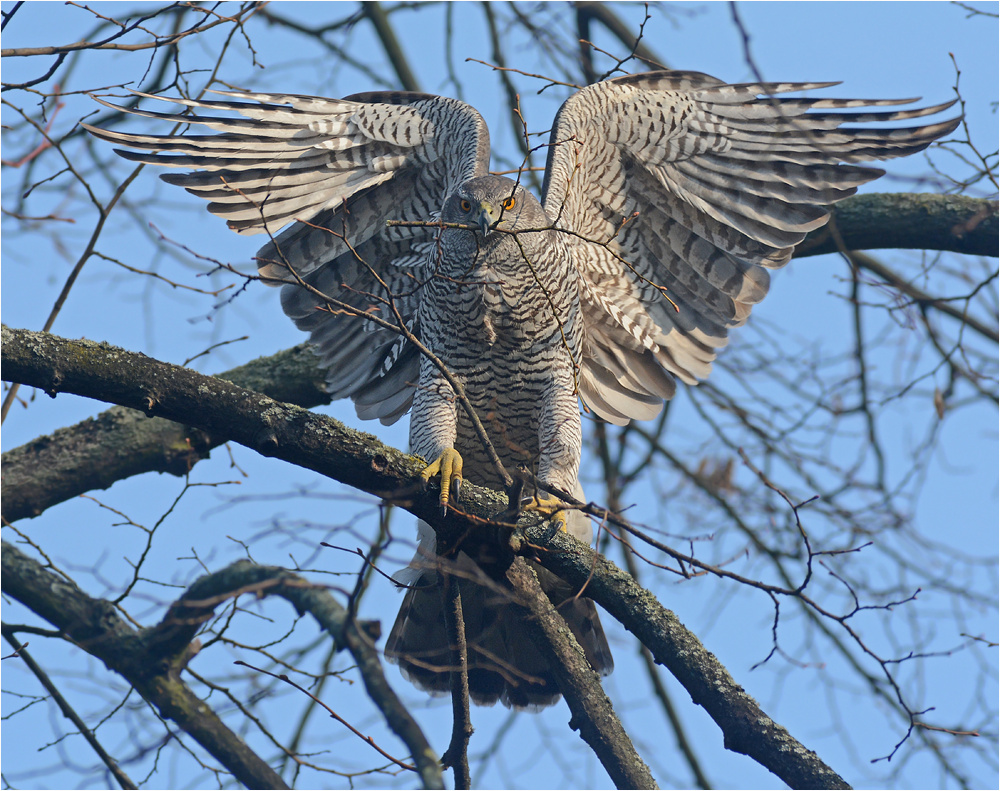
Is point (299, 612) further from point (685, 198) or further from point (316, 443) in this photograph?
point (685, 198)

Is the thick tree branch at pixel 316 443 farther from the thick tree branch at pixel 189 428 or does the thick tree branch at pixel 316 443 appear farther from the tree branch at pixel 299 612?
the thick tree branch at pixel 189 428

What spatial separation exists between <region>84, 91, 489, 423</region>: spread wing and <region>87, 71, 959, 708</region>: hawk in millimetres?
10

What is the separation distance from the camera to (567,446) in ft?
13.7

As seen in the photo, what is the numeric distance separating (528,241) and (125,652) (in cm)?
267

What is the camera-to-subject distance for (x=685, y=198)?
4633mm

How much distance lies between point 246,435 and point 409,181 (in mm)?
2137

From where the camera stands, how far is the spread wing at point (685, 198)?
454 cm

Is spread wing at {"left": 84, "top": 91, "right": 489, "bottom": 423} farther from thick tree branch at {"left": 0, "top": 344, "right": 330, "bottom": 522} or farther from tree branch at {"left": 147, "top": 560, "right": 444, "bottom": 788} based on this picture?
tree branch at {"left": 147, "top": 560, "right": 444, "bottom": 788}

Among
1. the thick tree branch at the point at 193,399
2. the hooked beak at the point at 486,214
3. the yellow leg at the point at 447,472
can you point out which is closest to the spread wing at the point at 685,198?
the hooked beak at the point at 486,214

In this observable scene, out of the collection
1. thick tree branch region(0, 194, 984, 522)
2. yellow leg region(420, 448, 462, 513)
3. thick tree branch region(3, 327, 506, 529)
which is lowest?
thick tree branch region(3, 327, 506, 529)

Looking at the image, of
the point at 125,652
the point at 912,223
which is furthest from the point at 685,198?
the point at 125,652

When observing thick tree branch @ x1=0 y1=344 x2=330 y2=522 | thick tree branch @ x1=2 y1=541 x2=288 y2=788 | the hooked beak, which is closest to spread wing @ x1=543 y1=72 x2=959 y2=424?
the hooked beak

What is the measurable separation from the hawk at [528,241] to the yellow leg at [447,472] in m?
0.21

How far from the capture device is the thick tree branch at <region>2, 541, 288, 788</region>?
3.91 m
